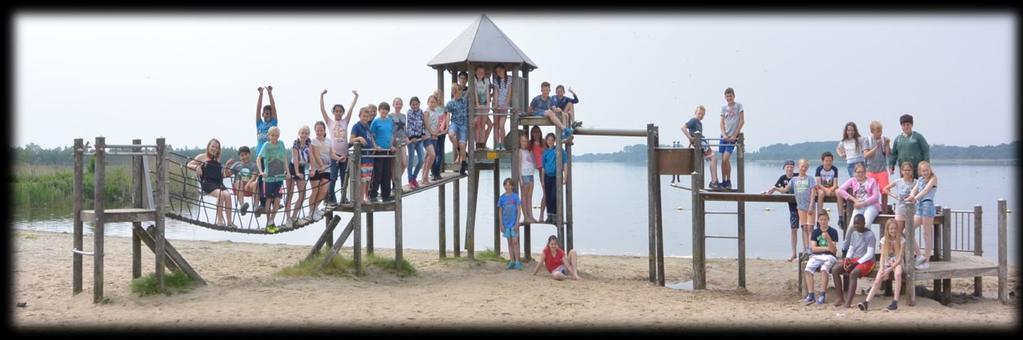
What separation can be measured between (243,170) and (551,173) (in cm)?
561

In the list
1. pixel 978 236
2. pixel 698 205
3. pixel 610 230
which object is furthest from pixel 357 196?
pixel 610 230

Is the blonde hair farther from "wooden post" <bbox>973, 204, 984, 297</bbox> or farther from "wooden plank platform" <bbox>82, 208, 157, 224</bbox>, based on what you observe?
"wooden plank platform" <bbox>82, 208, 157, 224</bbox>

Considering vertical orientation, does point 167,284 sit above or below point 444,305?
above

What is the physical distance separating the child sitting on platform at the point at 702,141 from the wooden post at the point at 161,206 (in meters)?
7.99

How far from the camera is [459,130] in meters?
17.1

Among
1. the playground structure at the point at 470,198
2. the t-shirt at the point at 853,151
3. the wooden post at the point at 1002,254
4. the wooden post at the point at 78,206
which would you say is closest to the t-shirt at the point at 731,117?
the playground structure at the point at 470,198

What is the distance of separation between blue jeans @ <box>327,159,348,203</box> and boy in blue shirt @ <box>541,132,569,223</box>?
3744 mm

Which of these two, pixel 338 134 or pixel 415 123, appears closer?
pixel 338 134

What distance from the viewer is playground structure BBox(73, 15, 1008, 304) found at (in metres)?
12.7

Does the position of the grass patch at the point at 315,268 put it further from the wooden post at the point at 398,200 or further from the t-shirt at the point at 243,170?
the t-shirt at the point at 243,170

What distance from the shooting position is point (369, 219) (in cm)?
1689

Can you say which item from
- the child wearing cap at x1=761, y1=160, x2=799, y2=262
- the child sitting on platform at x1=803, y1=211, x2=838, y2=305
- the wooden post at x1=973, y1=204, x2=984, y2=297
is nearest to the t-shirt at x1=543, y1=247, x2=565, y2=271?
the child wearing cap at x1=761, y1=160, x2=799, y2=262

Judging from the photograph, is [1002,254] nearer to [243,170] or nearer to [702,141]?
[702,141]

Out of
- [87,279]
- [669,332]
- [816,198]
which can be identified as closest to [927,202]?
[816,198]
